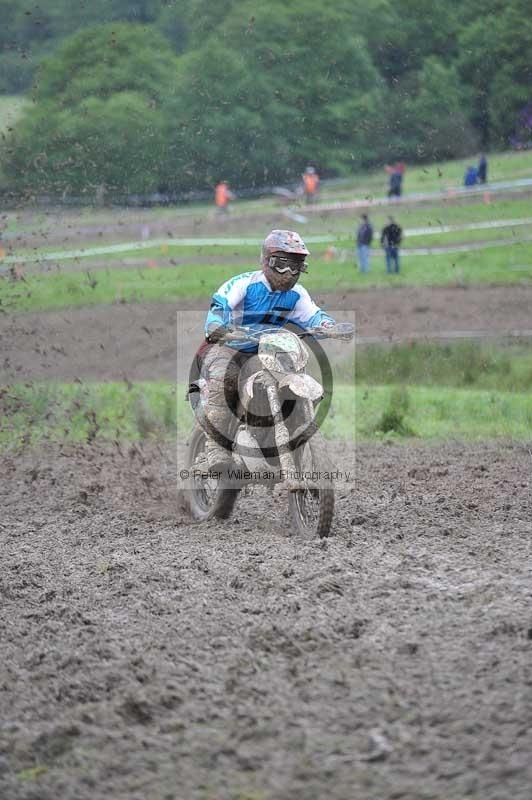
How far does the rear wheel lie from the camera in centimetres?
893

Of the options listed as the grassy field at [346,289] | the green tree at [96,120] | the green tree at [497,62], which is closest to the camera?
the grassy field at [346,289]

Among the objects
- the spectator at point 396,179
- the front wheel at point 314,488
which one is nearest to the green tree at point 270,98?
the spectator at point 396,179

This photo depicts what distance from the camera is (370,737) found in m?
4.28

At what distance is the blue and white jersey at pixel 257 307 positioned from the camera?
830 cm

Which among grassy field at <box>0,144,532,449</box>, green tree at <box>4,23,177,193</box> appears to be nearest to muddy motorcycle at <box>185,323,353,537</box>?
grassy field at <box>0,144,532,449</box>

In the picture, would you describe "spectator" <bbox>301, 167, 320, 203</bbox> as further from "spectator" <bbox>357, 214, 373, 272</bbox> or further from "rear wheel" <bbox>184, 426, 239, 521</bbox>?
"rear wheel" <bbox>184, 426, 239, 521</bbox>

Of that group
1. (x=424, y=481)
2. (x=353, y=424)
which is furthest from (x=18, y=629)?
(x=353, y=424)

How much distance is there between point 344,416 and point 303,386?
7500 mm

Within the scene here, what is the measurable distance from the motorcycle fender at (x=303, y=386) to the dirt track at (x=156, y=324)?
1170cm

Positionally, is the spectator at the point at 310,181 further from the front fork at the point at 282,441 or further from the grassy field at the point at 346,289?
the front fork at the point at 282,441

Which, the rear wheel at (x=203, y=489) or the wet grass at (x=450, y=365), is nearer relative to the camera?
the rear wheel at (x=203, y=489)

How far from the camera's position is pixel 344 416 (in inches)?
605

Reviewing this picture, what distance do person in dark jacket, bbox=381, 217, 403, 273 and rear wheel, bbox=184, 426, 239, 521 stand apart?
17166 mm

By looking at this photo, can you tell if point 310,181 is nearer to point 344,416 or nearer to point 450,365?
point 450,365
